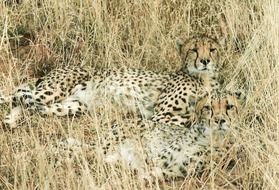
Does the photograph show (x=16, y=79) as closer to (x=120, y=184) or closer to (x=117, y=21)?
(x=117, y=21)

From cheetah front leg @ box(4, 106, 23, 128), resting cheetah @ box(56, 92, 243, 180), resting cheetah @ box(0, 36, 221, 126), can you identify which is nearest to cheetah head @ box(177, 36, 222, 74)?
→ resting cheetah @ box(0, 36, 221, 126)

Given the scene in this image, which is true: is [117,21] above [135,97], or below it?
above

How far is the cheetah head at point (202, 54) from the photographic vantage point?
539 centimetres

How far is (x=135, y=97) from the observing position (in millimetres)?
5523

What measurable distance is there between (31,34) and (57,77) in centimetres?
81

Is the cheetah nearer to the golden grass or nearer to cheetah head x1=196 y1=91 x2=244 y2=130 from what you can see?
the golden grass

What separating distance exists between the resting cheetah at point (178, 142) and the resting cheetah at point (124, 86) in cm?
77

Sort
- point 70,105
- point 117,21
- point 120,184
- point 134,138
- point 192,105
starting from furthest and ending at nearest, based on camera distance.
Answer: point 117,21 → point 70,105 → point 192,105 → point 134,138 → point 120,184

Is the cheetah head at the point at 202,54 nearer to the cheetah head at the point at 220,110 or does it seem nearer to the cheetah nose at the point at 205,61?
the cheetah nose at the point at 205,61

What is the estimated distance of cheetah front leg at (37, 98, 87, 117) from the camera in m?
5.41

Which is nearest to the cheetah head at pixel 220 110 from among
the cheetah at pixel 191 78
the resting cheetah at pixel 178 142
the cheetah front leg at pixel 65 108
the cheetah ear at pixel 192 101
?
the resting cheetah at pixel 178 142

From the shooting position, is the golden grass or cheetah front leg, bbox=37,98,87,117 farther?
cheetah front leg, bbox=37,98,87,117

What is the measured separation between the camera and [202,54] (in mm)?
5371

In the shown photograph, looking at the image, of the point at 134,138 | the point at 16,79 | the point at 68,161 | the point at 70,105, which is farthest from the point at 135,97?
the point at 68,161
